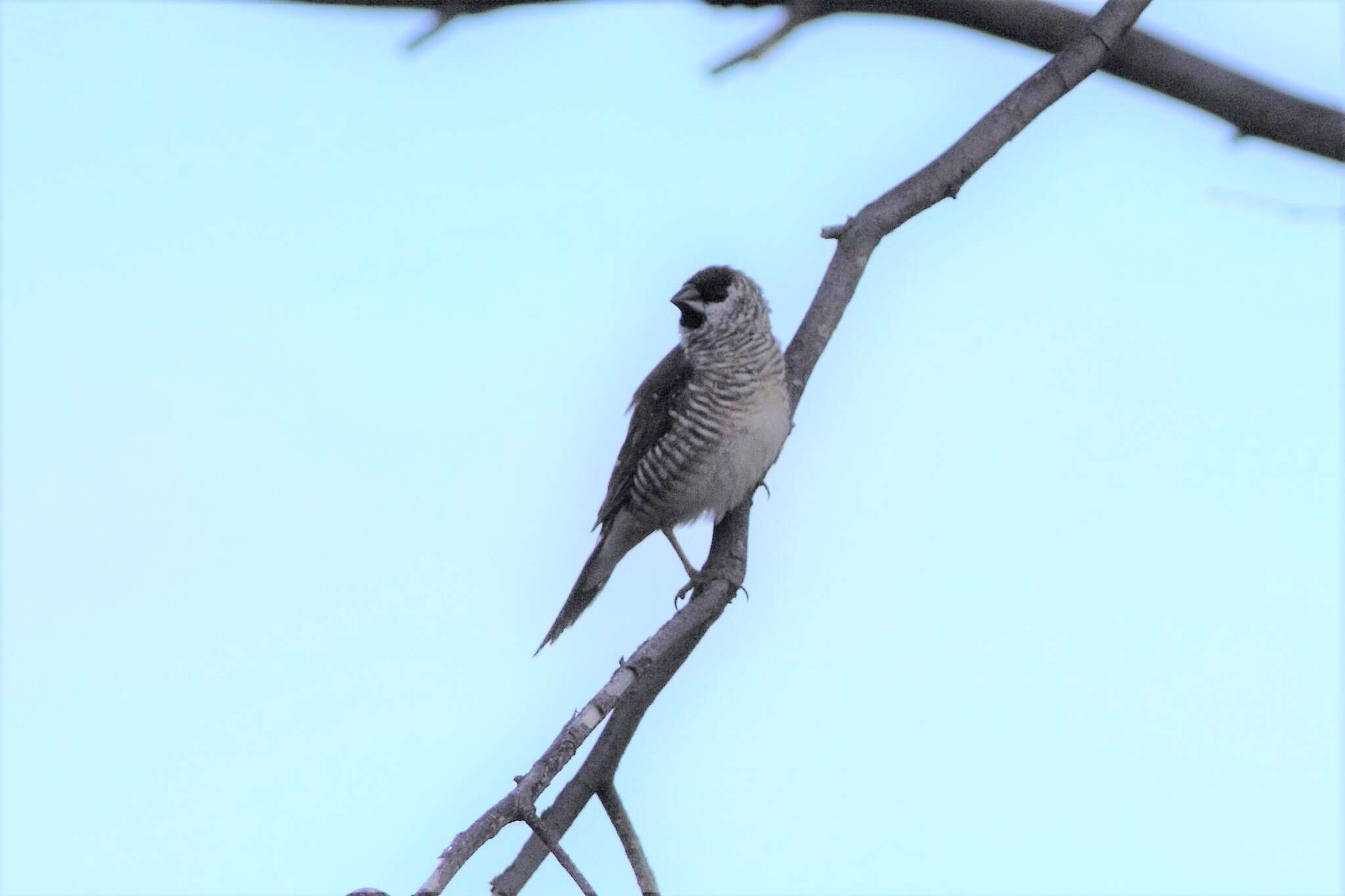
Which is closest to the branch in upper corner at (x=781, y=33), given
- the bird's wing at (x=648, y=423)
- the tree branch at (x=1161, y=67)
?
the tree branch at (x=1161, y=67)

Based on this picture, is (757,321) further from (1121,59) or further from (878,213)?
(1121,59)

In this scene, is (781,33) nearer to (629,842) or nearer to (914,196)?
(914,196)

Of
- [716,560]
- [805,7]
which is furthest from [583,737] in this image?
[805,7]

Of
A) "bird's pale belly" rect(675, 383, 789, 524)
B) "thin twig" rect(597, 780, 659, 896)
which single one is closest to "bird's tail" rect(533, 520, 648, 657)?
"bird's pale belly" rect(675, 383, 789, 524)

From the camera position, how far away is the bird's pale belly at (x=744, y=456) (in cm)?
611

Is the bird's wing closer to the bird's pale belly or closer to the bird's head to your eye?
the bird's head

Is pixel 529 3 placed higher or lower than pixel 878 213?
higher

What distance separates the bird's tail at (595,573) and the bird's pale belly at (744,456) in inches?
23.9

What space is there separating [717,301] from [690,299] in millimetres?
124

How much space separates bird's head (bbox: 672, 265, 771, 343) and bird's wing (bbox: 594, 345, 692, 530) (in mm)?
205

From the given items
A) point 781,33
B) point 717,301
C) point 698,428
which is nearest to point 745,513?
point 698,428

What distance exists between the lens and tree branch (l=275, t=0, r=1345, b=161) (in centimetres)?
491

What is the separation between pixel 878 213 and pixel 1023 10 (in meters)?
0.88

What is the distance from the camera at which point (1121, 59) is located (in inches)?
209
